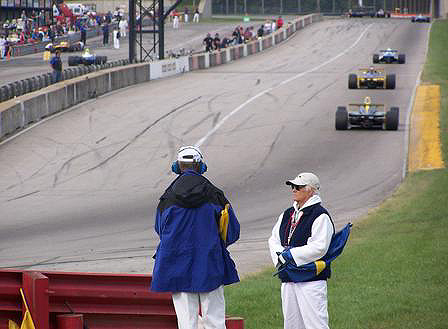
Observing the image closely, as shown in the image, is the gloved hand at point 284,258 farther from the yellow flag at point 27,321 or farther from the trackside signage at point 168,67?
the trackside signage at point 168,67

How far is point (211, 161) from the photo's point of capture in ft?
84.5

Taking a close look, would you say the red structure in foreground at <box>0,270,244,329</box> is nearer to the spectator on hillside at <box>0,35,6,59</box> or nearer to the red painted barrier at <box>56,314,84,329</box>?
the red painted barrier at <box>56,314,84,329</box>

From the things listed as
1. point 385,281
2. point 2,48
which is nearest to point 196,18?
point 2,48

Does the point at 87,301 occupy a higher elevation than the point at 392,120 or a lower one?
higher

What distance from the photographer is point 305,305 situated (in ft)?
26.9

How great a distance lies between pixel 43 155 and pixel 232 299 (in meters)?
16.4

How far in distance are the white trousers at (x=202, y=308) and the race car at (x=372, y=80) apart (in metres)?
33.2

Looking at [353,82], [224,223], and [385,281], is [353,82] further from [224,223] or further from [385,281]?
[224,223]

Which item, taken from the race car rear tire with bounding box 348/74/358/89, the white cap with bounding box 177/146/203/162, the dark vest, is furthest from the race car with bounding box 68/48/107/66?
the white cap with bounding box 177/146/203/162

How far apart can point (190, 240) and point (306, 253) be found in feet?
3.22

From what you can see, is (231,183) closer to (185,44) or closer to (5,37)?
(5,37)

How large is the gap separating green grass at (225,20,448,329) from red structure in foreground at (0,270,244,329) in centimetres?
181

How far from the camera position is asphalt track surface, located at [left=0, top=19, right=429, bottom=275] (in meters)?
17.5

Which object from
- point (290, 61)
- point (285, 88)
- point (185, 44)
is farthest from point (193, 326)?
point (185, 44)
